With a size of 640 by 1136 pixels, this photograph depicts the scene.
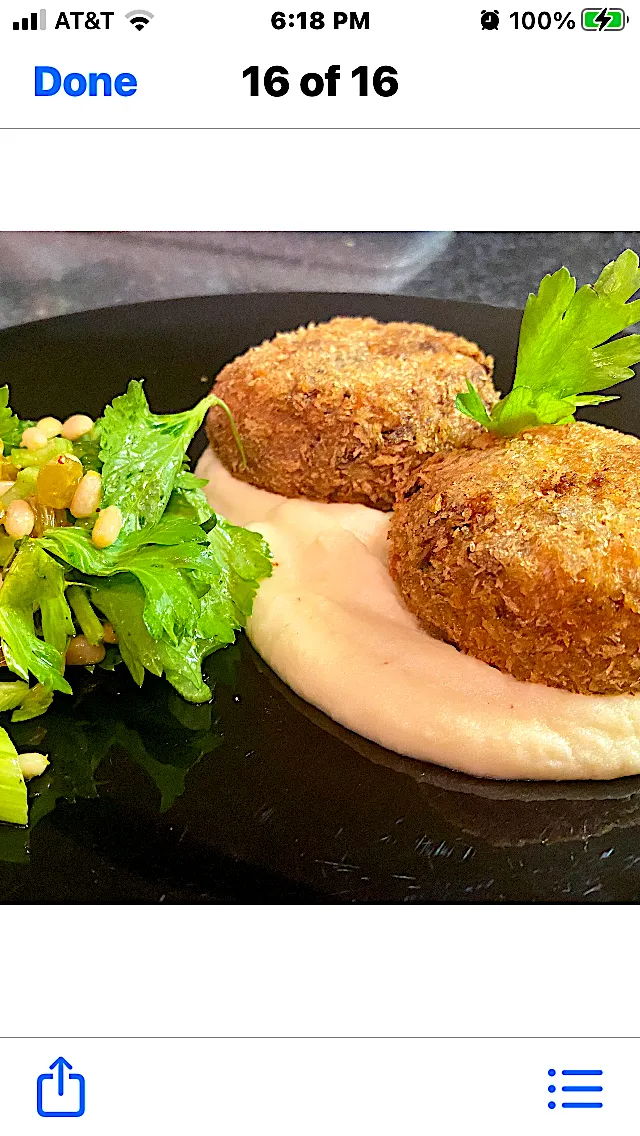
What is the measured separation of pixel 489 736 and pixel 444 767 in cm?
11

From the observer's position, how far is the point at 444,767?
2084mm

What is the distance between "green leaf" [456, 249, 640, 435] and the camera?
2336 mm

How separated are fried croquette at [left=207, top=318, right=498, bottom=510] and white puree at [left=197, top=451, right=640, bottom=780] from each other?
179 mm

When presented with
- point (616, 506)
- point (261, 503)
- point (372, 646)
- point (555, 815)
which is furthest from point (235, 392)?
point (555, 815)

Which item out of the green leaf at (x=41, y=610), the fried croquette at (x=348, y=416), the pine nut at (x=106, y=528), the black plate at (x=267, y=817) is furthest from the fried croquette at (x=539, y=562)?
the green leaf at (x=41, y=610)

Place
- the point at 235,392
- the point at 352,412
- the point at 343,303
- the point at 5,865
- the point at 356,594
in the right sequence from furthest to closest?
the point at 343,303, the point at 235,392, the point at 352,412, the point at 356,594, the point at 5,865

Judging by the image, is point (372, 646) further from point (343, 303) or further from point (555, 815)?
point (343, 303)

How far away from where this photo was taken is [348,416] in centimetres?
271

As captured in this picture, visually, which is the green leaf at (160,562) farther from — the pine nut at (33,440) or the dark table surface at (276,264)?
the dark table surface at (276,264)

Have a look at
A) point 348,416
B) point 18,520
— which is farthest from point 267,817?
point 348,416
